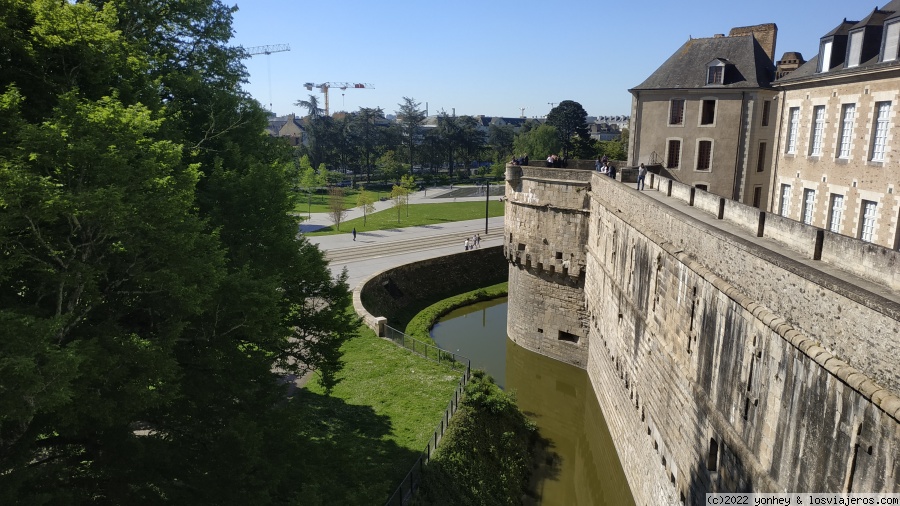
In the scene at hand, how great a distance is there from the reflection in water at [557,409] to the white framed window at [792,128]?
36.3ft

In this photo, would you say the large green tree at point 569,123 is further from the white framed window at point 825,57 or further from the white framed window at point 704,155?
A: the white framed window at point 825,57

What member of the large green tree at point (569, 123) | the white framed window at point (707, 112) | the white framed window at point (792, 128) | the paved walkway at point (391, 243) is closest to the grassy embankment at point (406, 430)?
the paved walkway at point (391, 243)

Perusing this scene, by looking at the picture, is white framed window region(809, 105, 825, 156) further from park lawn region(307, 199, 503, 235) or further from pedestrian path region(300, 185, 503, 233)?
pedestrian path region(300, 185, 503, 233)

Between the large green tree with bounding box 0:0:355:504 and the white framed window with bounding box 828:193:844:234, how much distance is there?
15.2 meters

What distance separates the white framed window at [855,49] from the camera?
16734 mm

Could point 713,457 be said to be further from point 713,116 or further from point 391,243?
point 391,243

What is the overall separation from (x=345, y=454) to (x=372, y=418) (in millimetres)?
5820

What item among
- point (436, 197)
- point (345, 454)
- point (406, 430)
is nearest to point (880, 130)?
point (406, 430)

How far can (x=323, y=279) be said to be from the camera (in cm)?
1445

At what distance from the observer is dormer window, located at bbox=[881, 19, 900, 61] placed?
49.2 ft

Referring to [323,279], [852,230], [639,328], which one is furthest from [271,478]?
[852,230]

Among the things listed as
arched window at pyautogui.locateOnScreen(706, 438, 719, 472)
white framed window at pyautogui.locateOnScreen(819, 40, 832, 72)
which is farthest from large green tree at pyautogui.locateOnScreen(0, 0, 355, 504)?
white framed window at pyautogui.locateOnScreen(819, 40, 832, 72)

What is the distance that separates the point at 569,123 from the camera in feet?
299

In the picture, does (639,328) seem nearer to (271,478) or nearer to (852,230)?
(852,230)
